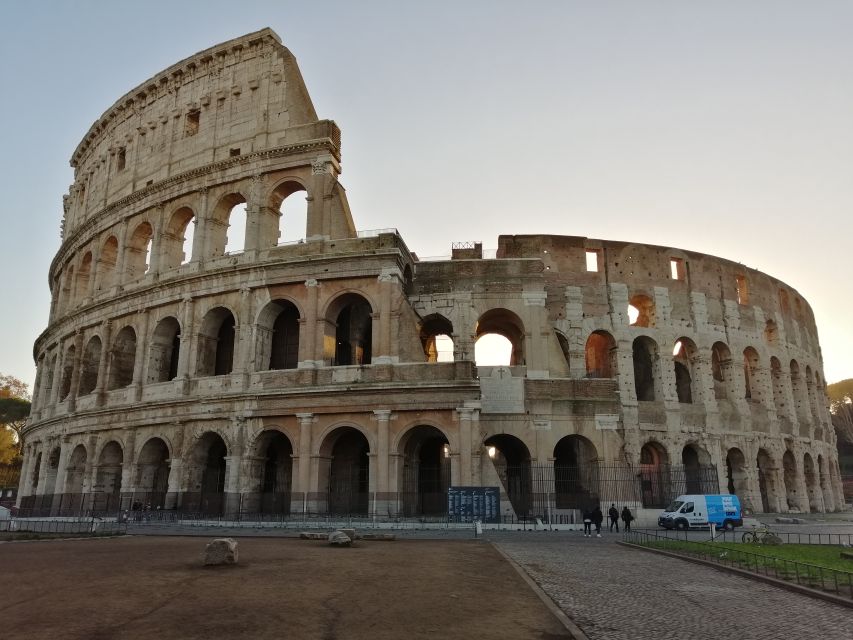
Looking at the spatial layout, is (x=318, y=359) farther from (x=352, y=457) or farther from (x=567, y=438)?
(x=567, y=438)

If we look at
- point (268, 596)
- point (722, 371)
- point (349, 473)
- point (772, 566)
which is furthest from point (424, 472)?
point (268, 596)

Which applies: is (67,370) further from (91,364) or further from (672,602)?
(672,602)

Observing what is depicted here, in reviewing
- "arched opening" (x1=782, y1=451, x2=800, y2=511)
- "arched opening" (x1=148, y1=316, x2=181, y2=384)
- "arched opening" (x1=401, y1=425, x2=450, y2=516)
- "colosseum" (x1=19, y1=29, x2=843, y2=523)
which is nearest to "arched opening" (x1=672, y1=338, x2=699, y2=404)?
"colosseum" (x1=19, y1=29, x2=843, y2=523)

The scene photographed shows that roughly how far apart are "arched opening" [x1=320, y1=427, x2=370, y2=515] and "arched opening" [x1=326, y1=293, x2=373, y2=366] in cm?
315

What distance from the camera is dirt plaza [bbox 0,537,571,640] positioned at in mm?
6398

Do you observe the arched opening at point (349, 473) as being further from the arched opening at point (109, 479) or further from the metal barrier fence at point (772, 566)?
the metal barrier fence at point (772, 566)

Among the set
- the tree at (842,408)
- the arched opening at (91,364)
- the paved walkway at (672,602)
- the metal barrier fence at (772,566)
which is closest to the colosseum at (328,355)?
the arched opening at (91,364)

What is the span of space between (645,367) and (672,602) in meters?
24.6

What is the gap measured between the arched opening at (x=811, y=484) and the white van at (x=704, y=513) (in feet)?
49.1

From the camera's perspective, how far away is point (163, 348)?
1068 inches

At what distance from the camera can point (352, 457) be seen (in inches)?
974

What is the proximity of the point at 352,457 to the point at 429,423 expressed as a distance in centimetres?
452

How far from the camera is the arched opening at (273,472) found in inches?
924

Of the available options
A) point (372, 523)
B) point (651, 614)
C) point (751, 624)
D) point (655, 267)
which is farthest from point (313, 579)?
point (655, 267)
